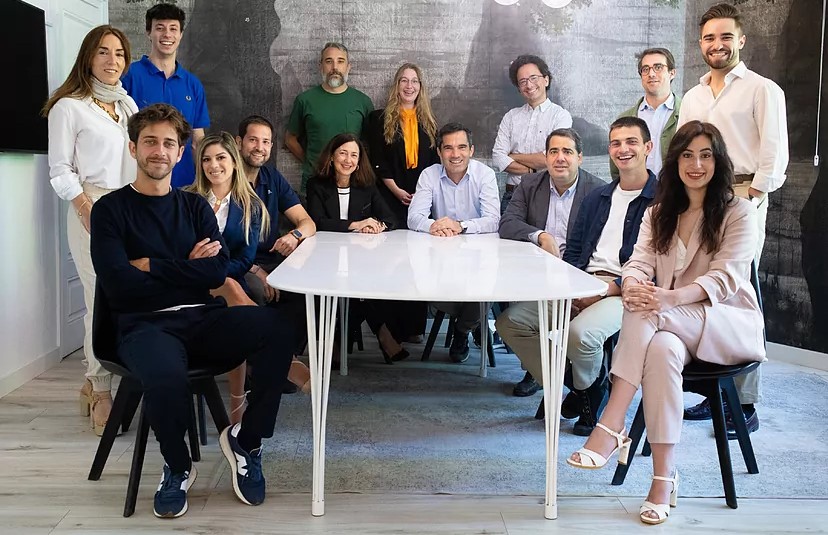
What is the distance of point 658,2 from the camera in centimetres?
583

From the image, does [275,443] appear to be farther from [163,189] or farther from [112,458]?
[163,189]

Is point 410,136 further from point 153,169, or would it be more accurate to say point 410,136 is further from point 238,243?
point 153,169

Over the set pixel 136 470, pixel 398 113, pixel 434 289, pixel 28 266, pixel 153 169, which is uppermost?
pixel 398 113

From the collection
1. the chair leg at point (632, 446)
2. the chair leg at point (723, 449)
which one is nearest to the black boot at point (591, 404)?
the chair leg at point (632, 446)

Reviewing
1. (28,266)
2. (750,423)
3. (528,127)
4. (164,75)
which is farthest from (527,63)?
(28,266)

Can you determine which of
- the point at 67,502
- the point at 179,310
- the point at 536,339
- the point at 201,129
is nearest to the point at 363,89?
the point at 201,129

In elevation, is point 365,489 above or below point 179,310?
below

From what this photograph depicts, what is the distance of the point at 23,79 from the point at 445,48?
2732 mm

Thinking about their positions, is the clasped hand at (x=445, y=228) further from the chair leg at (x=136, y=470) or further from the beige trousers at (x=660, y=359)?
the chair leg at (x=136, y=470)

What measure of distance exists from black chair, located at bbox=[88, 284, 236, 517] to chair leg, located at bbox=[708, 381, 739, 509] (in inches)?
62.8

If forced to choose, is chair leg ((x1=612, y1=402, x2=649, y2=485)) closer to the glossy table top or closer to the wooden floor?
the wooden floor

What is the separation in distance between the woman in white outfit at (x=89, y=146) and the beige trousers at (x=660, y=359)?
82.7 inches

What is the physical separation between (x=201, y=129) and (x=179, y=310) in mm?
2235

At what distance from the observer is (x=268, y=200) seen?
4266 mm
